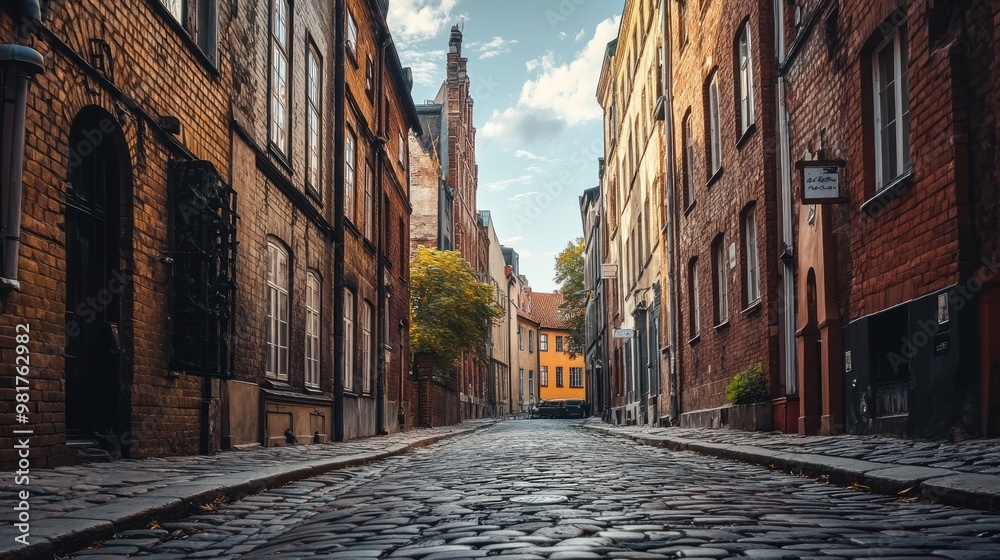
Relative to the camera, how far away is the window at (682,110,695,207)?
874 inches

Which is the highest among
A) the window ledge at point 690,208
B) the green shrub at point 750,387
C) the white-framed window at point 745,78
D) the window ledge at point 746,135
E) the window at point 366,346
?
the white-framed window at point 745,78

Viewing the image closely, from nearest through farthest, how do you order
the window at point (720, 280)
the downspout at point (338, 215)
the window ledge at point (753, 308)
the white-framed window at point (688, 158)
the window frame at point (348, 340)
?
the window ledge at point (753, 308) → the downspout at point (338, 215) → the window at point (720, 280) → the window frame at point (348, 340) → the white-framed window at point (688, 158)

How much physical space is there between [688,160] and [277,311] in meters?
11.3

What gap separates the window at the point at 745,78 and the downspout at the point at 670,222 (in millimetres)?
6075

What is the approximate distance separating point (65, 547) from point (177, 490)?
183 cm

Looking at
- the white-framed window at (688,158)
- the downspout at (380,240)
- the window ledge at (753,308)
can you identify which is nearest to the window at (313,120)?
the downspout at (380,240)

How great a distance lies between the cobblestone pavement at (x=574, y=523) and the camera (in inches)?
175

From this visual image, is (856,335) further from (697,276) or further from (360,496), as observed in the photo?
(697,276)

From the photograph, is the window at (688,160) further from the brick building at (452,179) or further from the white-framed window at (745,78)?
the brick building at (452,179)

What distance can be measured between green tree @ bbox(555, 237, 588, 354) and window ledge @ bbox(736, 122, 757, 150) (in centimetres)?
4637

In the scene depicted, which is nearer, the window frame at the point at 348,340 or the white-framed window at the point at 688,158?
the window frame at the point at 348,340

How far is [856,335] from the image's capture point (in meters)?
11.1

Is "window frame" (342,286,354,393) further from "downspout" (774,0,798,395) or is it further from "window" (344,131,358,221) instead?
"downspout" (774,0,798,395)

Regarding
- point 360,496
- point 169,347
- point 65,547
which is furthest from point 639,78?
point 65,547
